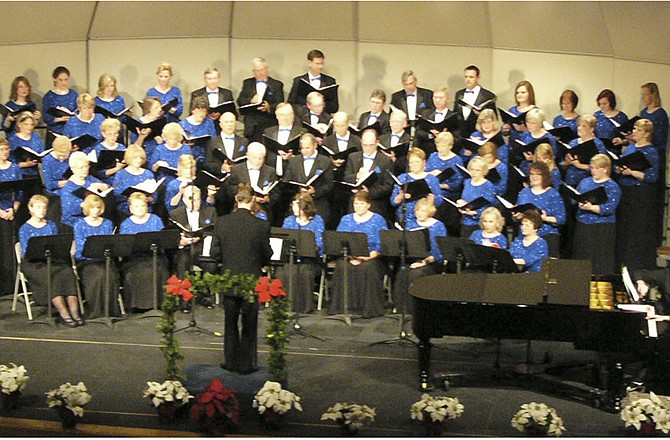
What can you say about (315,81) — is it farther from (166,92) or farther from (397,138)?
(166,92)

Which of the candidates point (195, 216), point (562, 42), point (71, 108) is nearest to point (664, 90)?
point (562, 42)

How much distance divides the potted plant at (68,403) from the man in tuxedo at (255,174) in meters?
3.64

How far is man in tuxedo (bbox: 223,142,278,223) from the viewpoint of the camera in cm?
1070

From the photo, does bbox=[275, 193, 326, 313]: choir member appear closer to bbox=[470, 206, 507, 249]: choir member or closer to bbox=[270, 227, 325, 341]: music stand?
bbox=[270, 227, 325, 341]: music stand

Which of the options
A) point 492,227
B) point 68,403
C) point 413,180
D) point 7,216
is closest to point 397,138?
point 413,180

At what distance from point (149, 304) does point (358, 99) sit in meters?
4.20

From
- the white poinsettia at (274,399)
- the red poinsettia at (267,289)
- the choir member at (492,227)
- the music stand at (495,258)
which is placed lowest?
the white poinsettia at (274,399)

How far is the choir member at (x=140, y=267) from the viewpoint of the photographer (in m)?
10.4

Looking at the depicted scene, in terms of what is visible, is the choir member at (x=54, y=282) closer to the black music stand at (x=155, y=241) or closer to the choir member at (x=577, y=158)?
the black music stand at (x=155, y=241)

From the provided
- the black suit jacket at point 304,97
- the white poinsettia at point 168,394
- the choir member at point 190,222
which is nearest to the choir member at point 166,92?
the black suit jacket at point 304,97

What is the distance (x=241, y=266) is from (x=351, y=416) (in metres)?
1.54

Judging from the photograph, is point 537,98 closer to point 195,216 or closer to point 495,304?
point 195,216

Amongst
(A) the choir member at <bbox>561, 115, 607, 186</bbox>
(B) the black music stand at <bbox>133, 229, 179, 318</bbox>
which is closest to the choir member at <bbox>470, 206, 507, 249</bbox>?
(A) the choir member at <bbox>561, 115, 607, 186</bbox>

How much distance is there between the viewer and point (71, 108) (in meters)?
12.1
